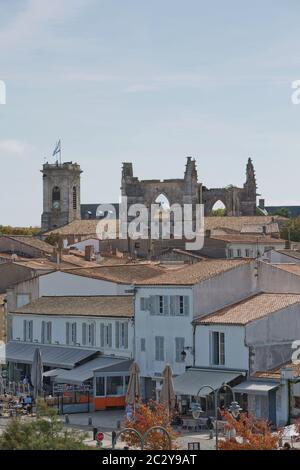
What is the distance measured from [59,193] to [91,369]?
130 metres

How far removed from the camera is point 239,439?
154 feet

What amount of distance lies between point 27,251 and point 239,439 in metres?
79.8

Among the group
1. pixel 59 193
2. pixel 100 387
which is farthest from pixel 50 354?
pixel 59 193

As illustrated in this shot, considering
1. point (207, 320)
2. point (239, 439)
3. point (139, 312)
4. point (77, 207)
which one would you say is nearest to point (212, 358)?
point (207, 320)

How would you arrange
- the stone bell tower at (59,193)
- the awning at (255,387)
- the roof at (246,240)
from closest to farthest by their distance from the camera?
the awning at (255,387) → the roof at (246,240) → the stone bell tower at (59,193)

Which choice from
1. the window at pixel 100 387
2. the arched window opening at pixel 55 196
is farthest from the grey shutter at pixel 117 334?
the arched window opening at pixel 55 196

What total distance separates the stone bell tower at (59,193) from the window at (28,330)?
381 ft

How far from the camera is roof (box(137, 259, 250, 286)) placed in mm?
61406

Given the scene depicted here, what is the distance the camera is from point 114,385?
64000 mm

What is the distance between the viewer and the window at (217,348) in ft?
192

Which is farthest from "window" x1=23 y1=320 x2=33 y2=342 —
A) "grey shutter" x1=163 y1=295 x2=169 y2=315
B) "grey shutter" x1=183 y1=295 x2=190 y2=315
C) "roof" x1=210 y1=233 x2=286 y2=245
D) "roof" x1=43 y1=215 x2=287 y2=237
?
"roof" x1=43 y1=215 x2=287 y2=237

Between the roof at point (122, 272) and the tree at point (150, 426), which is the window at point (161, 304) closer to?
the tree at point (150, 426)

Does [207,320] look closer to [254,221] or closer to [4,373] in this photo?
[4,373]

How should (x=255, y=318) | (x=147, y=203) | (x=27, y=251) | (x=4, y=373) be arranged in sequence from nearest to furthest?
(x=255, y=318) → (x=4, y=373) → (x=27, y=251) → (x=147, y=203)
